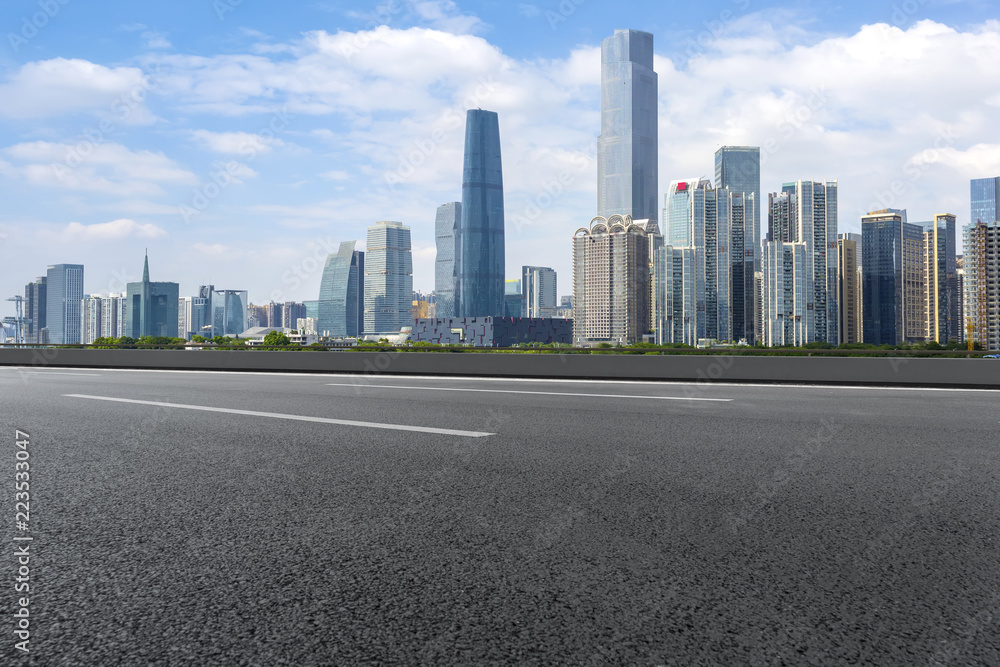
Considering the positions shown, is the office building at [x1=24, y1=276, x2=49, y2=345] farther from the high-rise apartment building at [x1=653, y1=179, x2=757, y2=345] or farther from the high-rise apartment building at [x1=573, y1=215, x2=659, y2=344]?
the high-rise apartment building at [x1=573, y1=215, x2=659, y2=344]

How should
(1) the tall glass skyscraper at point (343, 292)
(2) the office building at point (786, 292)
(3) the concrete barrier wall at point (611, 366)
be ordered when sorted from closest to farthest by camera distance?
(3) the concrete barrier wall at point (611, 366) < (2) the office building at point (786, 292) < (1) the tall glass skyscraper at point (343, 292)

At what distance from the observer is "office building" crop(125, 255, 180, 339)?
4403 cm

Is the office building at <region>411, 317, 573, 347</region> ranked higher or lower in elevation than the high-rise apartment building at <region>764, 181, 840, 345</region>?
lower

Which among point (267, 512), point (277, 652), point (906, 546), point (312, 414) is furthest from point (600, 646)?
point (312, 414)

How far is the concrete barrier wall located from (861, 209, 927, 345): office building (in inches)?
2198

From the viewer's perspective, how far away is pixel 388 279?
15675 cm

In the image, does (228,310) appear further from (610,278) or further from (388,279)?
(388,279)

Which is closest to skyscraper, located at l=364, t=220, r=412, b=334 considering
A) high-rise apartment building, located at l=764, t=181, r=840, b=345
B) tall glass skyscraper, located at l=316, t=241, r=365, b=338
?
tall glass skyscraper, located at l=316, t=241, r=365, b=338

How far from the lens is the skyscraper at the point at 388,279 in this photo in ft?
466

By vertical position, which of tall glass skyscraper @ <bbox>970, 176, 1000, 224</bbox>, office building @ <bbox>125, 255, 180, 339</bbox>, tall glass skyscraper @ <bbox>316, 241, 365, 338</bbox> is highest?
tall glass skyscraper @ <bbox>970, 176, 1000, 224</bbox>

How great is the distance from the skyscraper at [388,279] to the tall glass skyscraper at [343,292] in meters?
4.79

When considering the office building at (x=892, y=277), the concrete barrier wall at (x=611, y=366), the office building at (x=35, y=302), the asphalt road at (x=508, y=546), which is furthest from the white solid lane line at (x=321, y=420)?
the office building at (x=892, y=277)

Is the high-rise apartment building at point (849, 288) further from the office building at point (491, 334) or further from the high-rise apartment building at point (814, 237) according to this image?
the office building at point (491, 334)

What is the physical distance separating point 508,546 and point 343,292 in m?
131
